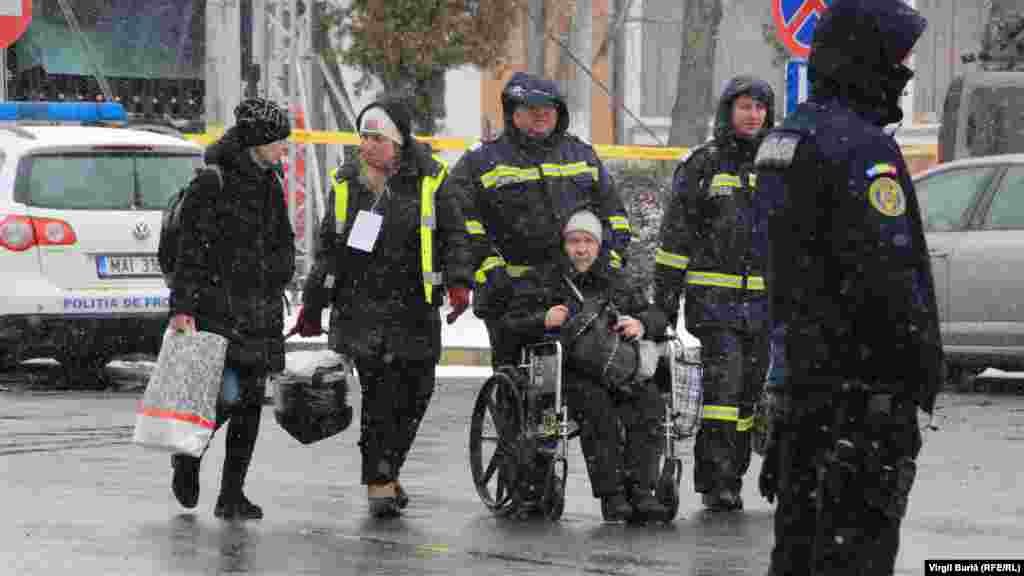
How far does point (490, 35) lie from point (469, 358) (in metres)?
8.82

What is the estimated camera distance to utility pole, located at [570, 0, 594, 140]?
3288 cm

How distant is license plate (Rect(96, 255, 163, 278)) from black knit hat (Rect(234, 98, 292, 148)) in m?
5.95

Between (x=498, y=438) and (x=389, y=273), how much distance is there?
0.80m

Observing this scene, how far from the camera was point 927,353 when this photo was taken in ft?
19.7

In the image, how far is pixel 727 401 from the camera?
10828 millimetres

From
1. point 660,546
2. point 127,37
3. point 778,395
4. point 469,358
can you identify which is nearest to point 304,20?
point 469,358

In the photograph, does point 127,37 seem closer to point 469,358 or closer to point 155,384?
point 469,358

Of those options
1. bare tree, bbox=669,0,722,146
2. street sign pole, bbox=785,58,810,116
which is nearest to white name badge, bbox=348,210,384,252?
street sign pole, bbox=785,58,810,116

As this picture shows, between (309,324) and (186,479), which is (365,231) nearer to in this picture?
(309,324)

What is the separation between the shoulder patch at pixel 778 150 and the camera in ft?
20.2

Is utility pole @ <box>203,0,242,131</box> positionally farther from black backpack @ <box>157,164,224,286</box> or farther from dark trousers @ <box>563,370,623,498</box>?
dark trousers @ <box>563,370,623,498</box>

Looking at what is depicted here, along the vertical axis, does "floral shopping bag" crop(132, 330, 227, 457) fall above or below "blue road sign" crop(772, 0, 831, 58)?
below

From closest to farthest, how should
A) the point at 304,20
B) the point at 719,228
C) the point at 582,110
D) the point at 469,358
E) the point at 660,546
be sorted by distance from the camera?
1. the point at 660,546
2. the point at 719,228
3. the point at 469,358
4. the point at 304,20
5. the point at 582,110

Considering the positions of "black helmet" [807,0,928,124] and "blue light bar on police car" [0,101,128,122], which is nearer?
"black helmet" [807,0,928,124]
